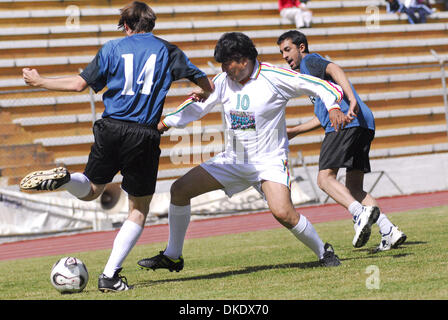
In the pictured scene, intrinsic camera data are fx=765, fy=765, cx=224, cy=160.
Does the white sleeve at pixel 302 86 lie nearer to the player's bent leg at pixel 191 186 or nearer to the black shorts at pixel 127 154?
the player's bent leg at pixel 191 186

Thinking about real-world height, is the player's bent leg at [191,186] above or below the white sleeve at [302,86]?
below

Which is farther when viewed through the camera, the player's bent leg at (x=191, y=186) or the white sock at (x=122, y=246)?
the player's bent leg at (x=191, y=186)

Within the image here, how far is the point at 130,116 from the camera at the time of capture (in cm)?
538

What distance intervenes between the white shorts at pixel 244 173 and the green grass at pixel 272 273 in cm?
70

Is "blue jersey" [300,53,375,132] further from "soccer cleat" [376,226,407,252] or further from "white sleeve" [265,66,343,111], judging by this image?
"soccer cleat" [376,226,407,252]

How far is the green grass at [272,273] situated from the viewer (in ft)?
15.1

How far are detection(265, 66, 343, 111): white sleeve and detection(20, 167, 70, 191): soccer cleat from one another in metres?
1.77

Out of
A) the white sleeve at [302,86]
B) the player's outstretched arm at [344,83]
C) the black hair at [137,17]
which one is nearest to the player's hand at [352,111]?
the player's outstretched arm at [344,83]

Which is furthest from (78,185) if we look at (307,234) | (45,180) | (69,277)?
(307,234)

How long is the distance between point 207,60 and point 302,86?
11460mm

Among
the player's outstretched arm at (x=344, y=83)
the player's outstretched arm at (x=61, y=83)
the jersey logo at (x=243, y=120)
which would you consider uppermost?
the player's outstretched arm at (x=61, y=83)

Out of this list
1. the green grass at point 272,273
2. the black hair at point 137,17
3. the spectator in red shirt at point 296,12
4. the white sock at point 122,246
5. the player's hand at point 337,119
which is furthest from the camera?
the spectator in red shirt at point 296,12

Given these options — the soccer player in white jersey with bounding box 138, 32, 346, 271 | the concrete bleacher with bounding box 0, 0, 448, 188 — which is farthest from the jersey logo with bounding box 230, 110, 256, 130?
the concrete bleacher with bounding box 0, 0, 448, 188

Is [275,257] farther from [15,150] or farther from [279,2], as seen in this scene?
[279,2]
